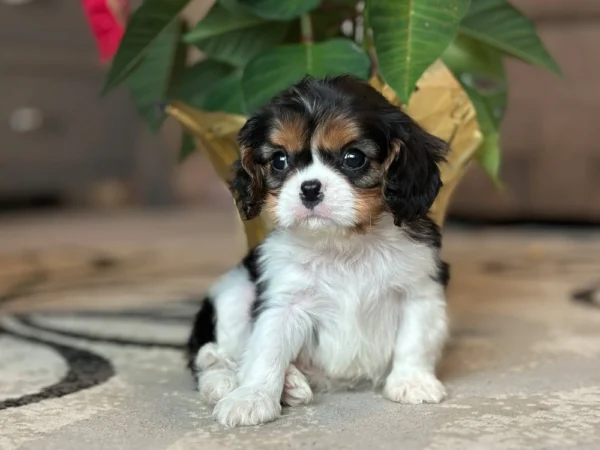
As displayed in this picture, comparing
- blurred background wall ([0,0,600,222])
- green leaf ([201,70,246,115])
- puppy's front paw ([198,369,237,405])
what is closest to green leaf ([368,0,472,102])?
green leaf ([201,70,246,115])

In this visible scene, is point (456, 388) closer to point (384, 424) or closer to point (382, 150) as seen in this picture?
point (384, 424)

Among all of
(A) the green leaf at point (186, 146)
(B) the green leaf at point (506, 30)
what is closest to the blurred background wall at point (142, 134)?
(A) the green leaf at point (186, 146)

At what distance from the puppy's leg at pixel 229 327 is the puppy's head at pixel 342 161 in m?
0.23

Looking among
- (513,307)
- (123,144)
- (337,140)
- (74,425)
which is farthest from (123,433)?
(123,144)

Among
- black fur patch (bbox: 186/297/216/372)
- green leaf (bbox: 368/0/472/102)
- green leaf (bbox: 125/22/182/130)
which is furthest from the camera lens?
green leaf (bbox: 125/22/182/130)

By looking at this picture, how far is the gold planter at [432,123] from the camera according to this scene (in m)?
1.51

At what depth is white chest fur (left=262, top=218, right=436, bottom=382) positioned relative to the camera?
4.29 feet

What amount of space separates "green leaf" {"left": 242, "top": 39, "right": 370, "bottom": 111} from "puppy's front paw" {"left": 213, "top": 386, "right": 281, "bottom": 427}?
54 cm

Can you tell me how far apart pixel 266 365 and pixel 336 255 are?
0.68 feet

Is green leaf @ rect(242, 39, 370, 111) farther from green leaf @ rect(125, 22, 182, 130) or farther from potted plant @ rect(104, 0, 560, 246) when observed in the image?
green leaf @ rect(125, 22, 182, 130)

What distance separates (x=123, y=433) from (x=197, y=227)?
9.41 feet

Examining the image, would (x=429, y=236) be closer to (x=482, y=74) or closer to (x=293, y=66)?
(x=293, y=66)

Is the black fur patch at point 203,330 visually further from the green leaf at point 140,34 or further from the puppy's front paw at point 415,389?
the green leaf at point 140,34

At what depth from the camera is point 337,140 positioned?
3.97 ft
